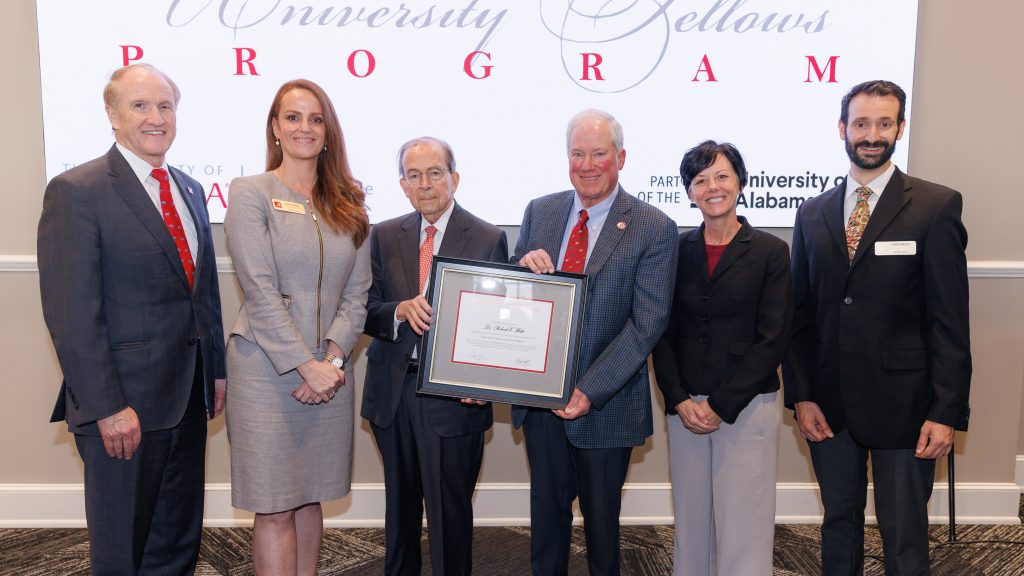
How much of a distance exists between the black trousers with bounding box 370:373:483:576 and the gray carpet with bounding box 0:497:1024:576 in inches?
27.3

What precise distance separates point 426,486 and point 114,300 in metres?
1.21

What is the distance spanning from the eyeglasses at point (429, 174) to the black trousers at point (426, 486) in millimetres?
702

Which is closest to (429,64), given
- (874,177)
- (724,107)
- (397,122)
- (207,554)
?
(397,122)

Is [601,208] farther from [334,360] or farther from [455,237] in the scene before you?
[334,360]

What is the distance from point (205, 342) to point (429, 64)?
1807 mm

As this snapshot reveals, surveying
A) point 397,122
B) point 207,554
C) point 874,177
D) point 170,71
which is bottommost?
point 207,554

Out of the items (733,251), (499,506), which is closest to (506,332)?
(733,251)

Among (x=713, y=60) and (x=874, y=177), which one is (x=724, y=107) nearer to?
(x=713, y=60)

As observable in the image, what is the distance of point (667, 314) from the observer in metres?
2.46

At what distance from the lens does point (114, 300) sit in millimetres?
2297

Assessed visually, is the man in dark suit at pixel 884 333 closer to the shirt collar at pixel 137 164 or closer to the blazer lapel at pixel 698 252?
the blazer lapel at pixel 698 252

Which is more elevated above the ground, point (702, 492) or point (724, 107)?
point (724, 107)

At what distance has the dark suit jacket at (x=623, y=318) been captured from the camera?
246 cm

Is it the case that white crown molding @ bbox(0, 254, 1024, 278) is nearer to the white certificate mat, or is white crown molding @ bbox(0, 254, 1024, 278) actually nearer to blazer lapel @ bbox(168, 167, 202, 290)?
blazer lapel @ bbox(168, 167, 202, 290)
